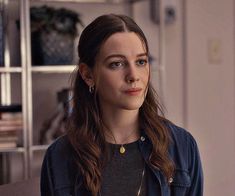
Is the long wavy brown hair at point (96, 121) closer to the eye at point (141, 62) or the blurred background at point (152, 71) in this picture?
the eye at point (141, 62)

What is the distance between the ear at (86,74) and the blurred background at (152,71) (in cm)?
104

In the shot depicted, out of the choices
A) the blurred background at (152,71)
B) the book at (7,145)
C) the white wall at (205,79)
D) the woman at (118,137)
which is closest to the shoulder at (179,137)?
the woman at (118,137)

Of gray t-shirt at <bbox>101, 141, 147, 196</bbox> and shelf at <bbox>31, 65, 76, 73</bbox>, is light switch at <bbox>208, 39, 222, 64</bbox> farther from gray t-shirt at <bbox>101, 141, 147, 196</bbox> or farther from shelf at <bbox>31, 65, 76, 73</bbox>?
gray t-shirt at <bbox>101, 141, 147, 196</bbox>

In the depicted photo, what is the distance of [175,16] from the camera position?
271 cm

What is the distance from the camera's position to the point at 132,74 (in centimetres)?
106

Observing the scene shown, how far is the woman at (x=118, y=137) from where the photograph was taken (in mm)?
1084

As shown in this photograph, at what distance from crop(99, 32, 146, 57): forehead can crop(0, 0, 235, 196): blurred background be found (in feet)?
3.70

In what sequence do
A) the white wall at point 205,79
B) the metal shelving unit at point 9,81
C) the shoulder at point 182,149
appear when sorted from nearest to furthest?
the shoulder at point 182,149 → the metal shelving unit at point 9,81 → the white wall at point 205,79

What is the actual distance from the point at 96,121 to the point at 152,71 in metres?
1.45

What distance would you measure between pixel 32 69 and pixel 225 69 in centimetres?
122

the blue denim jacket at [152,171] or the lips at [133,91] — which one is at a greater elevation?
the lips at [133,91]

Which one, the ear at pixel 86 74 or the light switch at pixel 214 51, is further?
the light switch at pixel 214 51

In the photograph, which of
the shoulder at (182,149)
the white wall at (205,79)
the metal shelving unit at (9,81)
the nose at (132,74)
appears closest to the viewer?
the nose at (132,74)

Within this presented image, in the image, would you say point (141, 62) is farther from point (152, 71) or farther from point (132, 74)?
point (152, 71)
